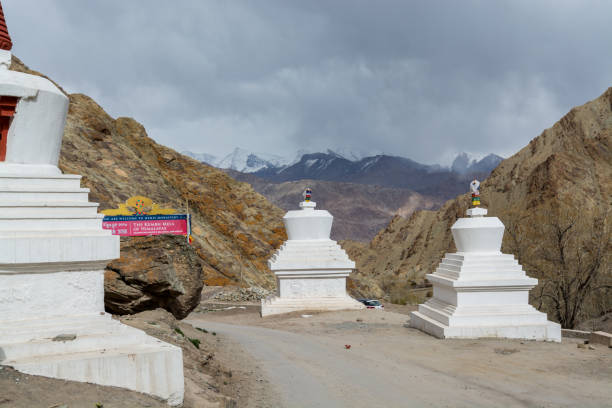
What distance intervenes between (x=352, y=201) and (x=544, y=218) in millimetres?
113696

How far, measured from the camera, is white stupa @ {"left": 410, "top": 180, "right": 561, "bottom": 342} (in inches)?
403

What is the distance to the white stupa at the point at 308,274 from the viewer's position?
1507 cm

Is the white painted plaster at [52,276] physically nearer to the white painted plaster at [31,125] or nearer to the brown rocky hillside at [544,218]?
the white painted plaster at [31,125]

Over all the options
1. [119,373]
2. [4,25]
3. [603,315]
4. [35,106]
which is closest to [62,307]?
[119,373]

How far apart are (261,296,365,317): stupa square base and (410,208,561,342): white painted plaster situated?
14.1ft

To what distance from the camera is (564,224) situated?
18.1 meters

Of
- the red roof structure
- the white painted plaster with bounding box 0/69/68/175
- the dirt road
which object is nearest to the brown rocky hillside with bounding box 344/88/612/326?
the dirt road

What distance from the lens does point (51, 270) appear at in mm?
5117

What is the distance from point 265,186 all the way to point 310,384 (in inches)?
5060

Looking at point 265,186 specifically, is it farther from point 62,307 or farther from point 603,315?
point 62,307

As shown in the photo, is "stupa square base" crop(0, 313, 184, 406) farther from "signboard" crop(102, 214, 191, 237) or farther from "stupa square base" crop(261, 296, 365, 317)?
"stupa square base" crop(261, 296, 365, 317)

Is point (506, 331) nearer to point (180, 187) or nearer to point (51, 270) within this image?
point (51, 270)

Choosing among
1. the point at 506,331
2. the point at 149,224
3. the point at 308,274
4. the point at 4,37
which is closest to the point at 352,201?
the point at 308,274

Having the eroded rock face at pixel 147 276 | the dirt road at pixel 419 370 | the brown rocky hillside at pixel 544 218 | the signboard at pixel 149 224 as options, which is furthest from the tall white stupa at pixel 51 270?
the brown rocky hillside at pixel 544 218
